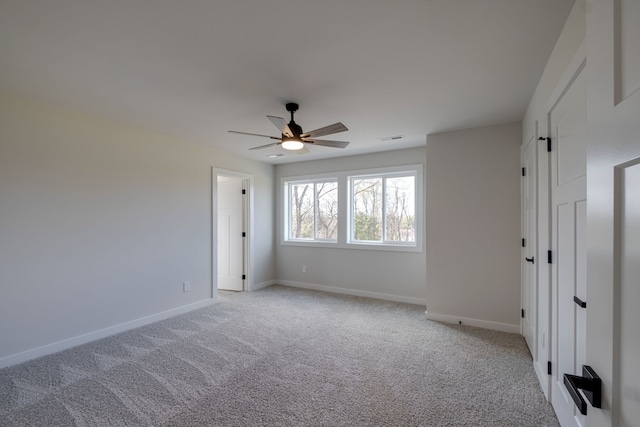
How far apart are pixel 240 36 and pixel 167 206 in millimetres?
2811

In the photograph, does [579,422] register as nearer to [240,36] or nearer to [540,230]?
[540,230]

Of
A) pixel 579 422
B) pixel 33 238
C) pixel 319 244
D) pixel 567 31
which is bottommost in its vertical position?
pixel 579 422

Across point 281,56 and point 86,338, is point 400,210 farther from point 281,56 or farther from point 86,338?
point 86,338

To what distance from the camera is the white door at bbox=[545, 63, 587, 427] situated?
1.55 m

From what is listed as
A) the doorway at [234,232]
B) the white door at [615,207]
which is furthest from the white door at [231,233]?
the white door at [615,207]

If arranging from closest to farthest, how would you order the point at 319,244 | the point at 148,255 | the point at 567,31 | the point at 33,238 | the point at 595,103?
the point at 595,103 → the point at 567,31 → the point at 33,238 → the point at 148,255 → the point at 319,244

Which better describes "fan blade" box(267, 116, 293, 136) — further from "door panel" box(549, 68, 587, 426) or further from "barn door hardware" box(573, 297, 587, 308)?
"barn door hardware" box(573, 297, 587, 308)

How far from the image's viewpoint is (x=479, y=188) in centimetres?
353

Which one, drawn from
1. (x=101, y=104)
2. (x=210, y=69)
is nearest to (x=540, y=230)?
(x=210, y=69)

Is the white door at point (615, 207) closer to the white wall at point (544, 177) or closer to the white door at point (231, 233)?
the white wall at point (544, 177)

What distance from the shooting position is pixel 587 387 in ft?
2.30

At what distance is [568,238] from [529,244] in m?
1.36

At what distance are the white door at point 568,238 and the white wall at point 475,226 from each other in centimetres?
145

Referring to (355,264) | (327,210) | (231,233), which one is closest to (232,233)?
(231,233)
